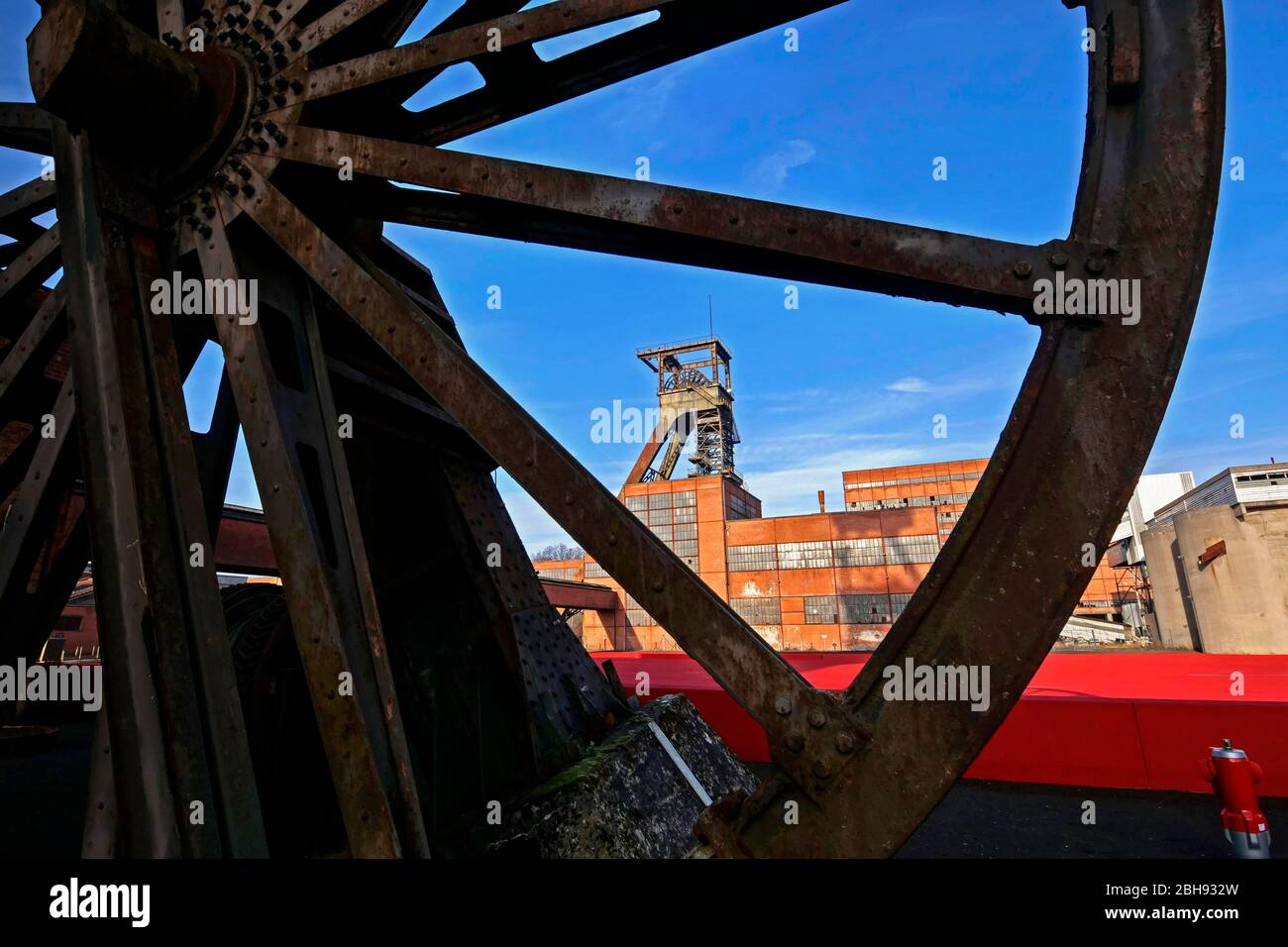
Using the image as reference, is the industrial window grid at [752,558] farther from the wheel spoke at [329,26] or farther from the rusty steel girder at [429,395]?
the wheel spoke at [329,26]

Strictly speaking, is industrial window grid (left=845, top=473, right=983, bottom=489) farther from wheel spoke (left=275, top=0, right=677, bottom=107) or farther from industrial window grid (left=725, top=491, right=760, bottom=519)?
wheel spoke (left=275, top=0, right=677, bottom=107)

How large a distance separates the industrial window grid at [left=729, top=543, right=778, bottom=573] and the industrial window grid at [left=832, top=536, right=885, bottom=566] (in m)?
4.45

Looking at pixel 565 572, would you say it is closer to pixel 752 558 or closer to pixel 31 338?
pixel 752 558

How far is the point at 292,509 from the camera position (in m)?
2.39

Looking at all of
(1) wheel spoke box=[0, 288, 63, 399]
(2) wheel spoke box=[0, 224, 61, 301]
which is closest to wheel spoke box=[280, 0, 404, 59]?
(1) wheel spoke box=[0, 288, 63, 399]

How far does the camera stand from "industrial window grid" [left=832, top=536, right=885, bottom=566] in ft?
142

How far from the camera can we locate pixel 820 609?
43.1 m

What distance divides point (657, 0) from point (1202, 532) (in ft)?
87.2

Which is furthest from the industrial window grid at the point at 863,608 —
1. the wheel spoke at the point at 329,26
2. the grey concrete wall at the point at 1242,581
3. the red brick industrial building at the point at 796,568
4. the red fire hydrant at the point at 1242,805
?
the wheel spoke at the point at 329,26

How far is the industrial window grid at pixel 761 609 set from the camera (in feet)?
143

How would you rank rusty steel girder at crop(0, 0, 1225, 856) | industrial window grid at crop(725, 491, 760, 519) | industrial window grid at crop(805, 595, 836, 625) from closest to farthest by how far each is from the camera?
rusty steel girder at crop(0, 0, 1225, 856) < industrial window grid at crop(805, 595, 836, 625) < industrial window grid at crop(725, 491, 760, 519)
